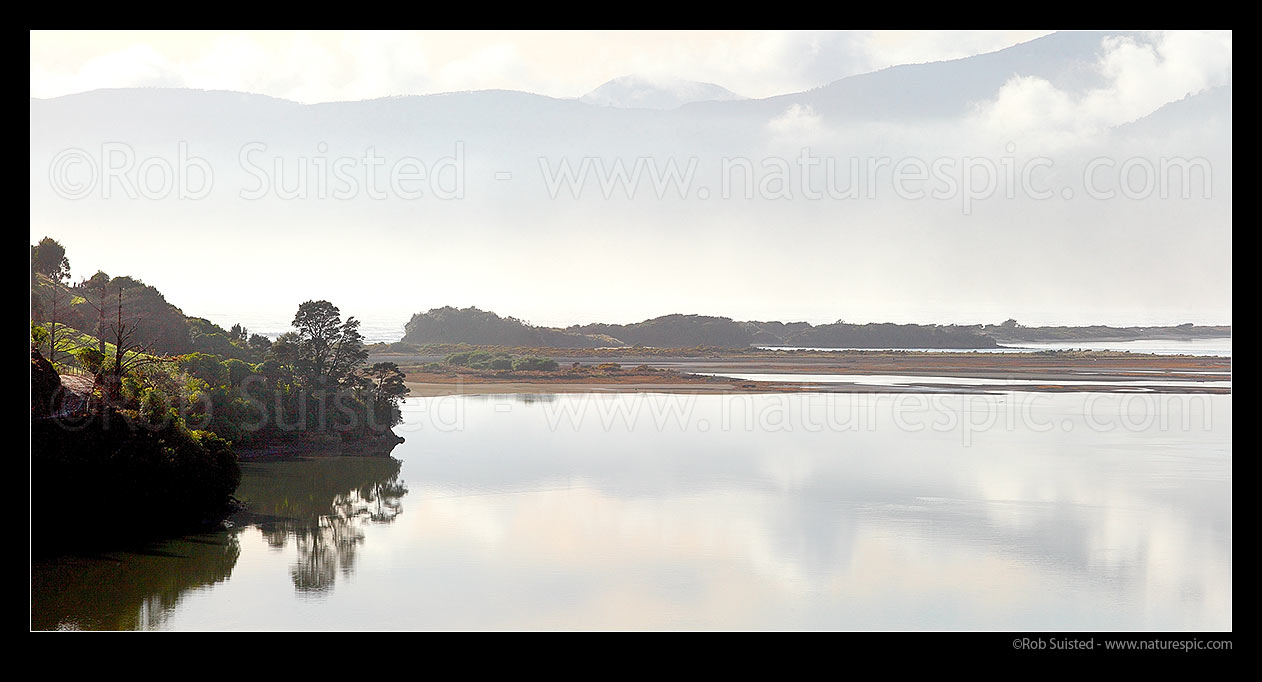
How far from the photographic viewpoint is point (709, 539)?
48.8 feet

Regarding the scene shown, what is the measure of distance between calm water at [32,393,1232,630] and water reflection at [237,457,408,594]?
3.1 inches

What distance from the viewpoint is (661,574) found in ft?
41.9

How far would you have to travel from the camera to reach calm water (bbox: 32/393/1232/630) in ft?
37.0

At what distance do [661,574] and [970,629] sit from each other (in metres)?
3.75

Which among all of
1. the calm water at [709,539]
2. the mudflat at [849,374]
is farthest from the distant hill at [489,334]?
the calm water at [709,539]

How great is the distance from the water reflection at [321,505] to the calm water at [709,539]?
78mm

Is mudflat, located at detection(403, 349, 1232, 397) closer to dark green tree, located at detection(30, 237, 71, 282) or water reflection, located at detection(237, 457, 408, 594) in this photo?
dark green tree, located at detection(30, 237, 71, 282)

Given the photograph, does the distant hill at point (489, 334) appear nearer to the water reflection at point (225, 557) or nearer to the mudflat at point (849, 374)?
the mudflat at point (849, 374)

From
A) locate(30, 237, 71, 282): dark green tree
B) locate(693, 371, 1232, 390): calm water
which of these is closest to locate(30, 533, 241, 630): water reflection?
locate(30, 237, 71, 282): dark green tree

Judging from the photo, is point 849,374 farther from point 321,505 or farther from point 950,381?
point 321,505

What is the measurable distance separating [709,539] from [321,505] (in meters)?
6.99

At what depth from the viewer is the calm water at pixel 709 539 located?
37.0 feet
